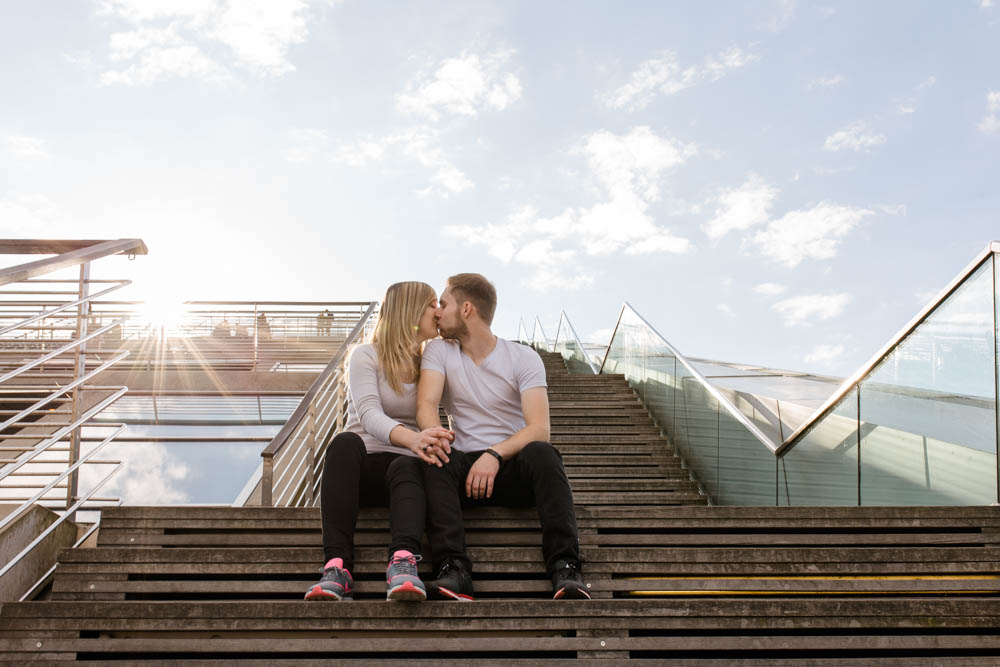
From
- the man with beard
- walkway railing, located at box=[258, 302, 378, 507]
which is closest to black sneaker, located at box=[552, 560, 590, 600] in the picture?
the man with beard

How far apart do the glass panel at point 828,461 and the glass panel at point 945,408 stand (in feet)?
0.67

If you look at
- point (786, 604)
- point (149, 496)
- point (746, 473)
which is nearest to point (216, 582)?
point (786, 604)

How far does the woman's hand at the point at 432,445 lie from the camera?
2.55 metres

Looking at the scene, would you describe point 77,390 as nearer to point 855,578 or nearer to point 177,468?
point 855,578

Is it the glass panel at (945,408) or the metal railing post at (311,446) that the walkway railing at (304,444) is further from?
the glass panel at (945,408)

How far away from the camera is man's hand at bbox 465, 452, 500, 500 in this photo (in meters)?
2.59

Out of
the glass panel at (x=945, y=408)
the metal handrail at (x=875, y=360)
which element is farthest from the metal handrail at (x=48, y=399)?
the glass panel at (x=945, y=408)

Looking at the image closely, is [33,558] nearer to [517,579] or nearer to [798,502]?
[517,579]

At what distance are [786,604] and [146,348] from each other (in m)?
9.77

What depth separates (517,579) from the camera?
2.42m

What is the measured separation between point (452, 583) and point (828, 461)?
260cm

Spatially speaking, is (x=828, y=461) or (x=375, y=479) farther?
(x=828, y=461)

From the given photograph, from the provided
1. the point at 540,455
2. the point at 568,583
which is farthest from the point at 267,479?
the point at 568,583

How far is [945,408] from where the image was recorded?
3.29 metres
